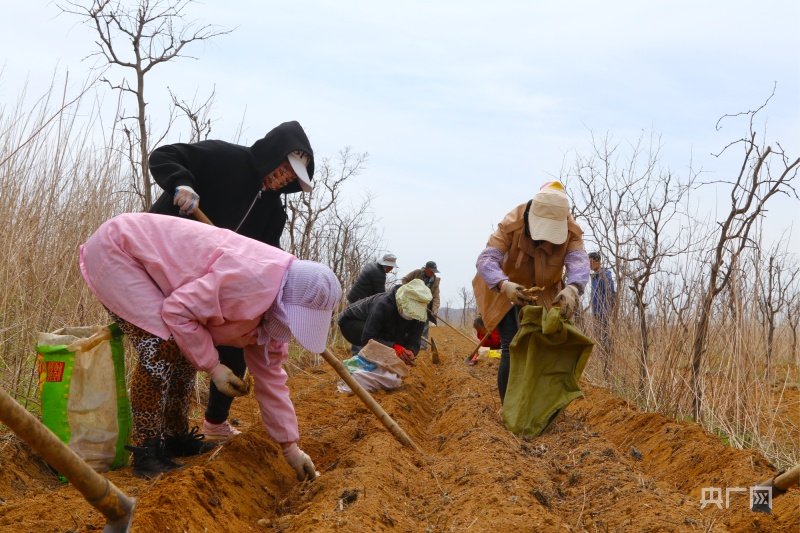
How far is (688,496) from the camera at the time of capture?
136 inches

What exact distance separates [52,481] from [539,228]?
9.58ft

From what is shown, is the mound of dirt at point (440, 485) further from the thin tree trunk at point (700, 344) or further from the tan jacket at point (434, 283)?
the tan jacket at point (434, 283)

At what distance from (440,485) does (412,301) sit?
11.2 ft

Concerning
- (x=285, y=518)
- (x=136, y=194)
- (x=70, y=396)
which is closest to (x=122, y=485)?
(x=70, y=396)

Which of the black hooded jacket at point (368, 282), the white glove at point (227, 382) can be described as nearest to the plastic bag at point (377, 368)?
the black hooded jacket at point (368, 282)

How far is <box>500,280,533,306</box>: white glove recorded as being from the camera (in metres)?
4.64

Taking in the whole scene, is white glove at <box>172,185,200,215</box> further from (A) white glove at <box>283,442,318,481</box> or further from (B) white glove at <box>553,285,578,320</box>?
(B) white glove at <box>553,285,578,320</box>

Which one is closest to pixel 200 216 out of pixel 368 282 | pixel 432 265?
pixel 368 282

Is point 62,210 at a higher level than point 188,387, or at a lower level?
higher

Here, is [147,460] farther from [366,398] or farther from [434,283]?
[434,283]

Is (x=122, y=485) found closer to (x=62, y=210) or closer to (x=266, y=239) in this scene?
(x=266, y=239)

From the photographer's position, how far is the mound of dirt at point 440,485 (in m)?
2.72

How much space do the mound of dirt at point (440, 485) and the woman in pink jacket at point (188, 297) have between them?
14.6 inches

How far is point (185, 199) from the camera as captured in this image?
3.46 metres
